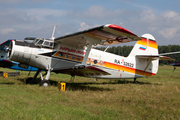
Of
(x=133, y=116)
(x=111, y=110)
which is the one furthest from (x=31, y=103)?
(x=133, y=116)

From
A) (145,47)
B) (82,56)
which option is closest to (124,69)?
(145,47)

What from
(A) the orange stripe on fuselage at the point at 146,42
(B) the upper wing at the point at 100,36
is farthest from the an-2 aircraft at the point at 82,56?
(A) the orange stripe on fuselage at the point at 146,42

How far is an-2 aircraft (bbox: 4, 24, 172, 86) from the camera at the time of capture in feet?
26.6

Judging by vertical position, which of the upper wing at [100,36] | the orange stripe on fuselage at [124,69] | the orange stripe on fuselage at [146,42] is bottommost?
the orange stripe on fuselage at [124,69]

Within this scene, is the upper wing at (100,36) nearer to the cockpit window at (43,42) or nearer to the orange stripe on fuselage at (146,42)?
the cockpit window at (43,42)

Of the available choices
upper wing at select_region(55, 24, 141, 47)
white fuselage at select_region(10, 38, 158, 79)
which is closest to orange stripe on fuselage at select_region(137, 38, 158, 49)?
white fuselage at select_region(10, 38, 158, 79)

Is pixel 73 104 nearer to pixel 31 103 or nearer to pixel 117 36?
pixel 31 103

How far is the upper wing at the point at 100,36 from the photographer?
7.05 m

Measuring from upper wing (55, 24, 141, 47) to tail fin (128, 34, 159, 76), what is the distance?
159 inches

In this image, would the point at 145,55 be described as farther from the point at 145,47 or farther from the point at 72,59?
the point at 72,59

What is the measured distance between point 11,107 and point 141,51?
396 inches

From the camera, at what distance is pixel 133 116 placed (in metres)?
4.38

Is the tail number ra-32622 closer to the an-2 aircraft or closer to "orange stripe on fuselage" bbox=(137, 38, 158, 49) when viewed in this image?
the an-2 aircraft

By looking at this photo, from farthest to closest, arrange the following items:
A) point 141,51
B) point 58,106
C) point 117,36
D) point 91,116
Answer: point 141,51 < point 117,36 < point 58,106 < point 91,116
